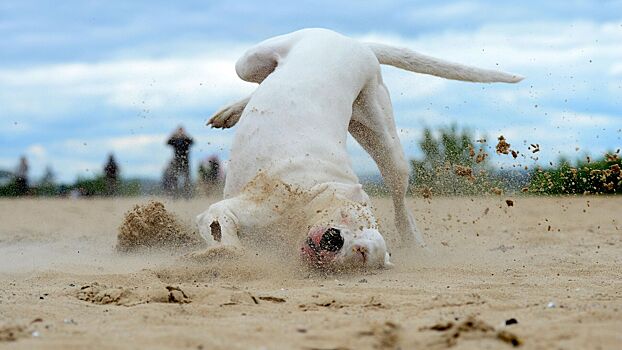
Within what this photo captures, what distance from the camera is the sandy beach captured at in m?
3.49

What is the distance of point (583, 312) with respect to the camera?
4.10 meters

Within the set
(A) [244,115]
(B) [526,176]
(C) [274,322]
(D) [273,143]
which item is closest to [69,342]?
(C) [274,322]

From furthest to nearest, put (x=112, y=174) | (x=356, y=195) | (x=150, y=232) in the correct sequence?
(x=112, y=174) < (x=150, y=232) < (x=356, y=195)

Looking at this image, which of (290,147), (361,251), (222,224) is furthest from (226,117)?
(361,251)

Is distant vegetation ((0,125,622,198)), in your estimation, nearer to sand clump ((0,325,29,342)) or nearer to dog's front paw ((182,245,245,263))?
dog's front paw ((182,245,245,263))

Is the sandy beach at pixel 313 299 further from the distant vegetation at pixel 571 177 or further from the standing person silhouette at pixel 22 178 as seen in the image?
the standing person silhouette at pixel 22 178

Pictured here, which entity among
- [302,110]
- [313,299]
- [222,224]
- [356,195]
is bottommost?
[313,299]

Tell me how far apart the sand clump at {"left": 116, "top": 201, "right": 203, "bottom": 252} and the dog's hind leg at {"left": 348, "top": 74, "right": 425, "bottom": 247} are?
5.60ft

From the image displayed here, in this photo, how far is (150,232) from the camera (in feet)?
25.2

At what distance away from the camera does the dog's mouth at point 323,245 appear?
557 cm

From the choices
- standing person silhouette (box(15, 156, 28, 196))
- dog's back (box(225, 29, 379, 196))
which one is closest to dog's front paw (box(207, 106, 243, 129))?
dog's back (box(225, 29, 379, 196))

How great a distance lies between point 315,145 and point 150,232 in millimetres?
1835

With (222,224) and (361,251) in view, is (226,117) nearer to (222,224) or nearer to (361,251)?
(222,224)

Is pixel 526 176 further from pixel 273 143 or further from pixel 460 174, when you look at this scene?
pixel 273 143
